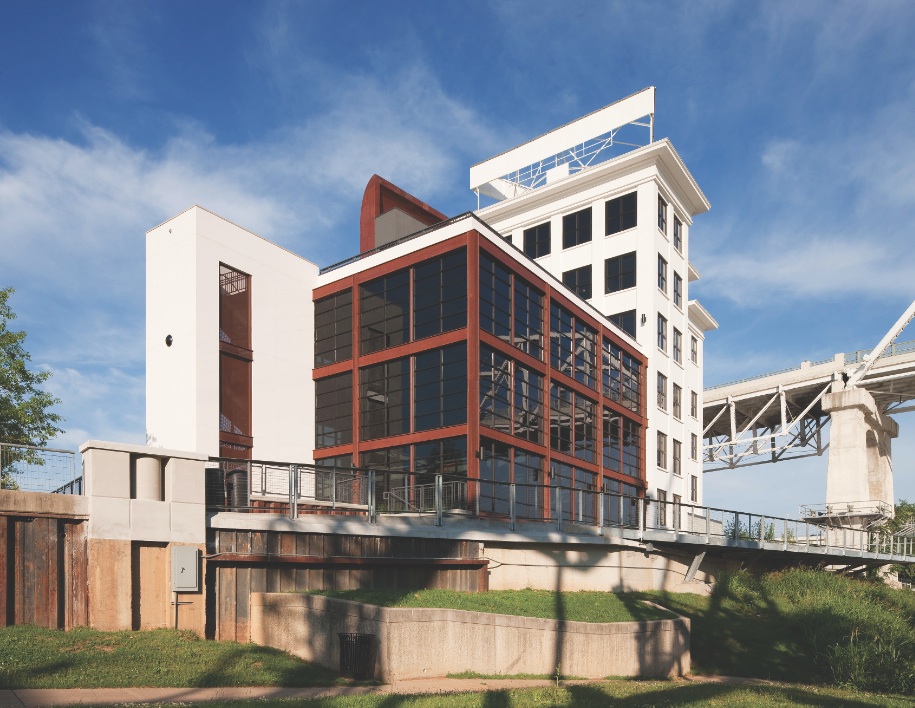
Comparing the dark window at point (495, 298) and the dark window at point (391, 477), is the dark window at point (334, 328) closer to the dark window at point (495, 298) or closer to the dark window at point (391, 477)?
the dark window at point (391, 477)

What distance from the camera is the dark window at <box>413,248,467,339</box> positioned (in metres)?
30.0

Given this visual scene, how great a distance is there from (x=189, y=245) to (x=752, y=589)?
77.3ft

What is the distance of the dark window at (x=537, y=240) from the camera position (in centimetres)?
4718

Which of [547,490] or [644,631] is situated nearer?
[644,631]

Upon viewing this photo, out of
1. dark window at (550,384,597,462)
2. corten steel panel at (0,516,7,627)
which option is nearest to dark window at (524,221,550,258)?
dark window at (550,384,597,462)

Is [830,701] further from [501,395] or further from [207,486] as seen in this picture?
[501,395]

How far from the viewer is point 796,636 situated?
2205cm

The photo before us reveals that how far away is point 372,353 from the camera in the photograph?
32656mm

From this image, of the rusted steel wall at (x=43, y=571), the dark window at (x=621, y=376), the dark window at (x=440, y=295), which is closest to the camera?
the rusted steel wall at (x=43, y=571)

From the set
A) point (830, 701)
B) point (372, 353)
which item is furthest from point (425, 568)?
point (372, 353)

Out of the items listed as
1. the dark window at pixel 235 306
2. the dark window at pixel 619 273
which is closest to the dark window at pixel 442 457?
the dark window at pixel 235 306

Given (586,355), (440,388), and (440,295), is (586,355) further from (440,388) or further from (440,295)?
(440,388)

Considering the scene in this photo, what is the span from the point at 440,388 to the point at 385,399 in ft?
10.3

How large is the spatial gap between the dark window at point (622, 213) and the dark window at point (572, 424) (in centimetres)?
1127
